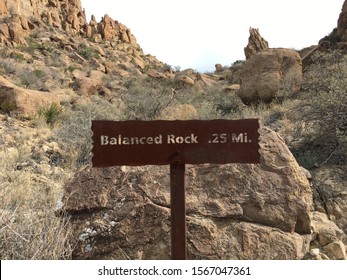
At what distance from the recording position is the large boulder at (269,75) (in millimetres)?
13891

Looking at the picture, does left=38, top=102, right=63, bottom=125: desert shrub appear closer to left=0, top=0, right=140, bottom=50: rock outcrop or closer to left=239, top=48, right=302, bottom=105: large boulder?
A: left=239, top=48, right=302, bottom=105: large boulder

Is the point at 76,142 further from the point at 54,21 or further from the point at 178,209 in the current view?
the point at 54,21

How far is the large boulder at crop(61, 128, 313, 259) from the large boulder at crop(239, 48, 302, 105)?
1015 cm

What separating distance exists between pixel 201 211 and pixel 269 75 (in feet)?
36.7

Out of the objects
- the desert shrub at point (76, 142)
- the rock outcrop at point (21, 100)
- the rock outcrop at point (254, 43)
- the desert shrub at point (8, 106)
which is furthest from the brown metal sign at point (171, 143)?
the rock outcrop at point (254, 43)

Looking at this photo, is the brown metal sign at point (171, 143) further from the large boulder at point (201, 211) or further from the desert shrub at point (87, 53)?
the desert shrub at point (87, 53)

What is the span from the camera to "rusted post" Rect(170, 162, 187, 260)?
9.69 ft

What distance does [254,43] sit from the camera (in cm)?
3584

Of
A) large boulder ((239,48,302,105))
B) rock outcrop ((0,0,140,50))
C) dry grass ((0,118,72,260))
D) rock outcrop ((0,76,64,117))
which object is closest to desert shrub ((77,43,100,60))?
rock outcrop ((0,0,140,50))

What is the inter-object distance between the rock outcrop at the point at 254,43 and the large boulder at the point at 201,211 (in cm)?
3262

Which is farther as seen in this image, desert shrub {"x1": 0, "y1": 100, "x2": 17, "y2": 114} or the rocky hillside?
desert shrub {"x1": 0, "y1": 100, "x2": 17, "y2": 114}

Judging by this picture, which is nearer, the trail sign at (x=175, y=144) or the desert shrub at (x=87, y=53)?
the trail sign at (x=175, y=144)

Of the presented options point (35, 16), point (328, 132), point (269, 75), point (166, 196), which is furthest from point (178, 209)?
point (35, 16)
